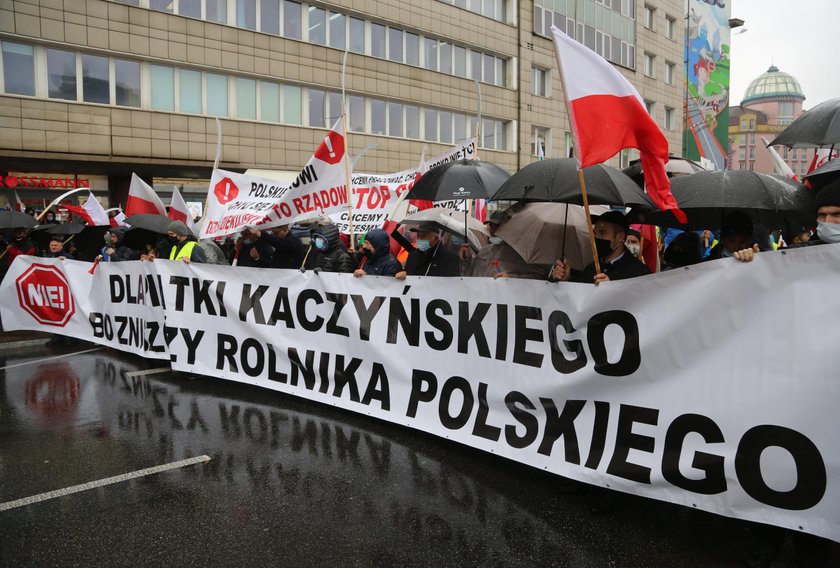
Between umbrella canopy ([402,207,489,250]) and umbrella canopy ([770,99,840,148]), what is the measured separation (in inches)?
119

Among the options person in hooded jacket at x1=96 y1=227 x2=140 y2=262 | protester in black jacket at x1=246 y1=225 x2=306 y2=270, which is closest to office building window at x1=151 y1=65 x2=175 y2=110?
person in hooded jacket at x1=96 y1=227 x2=140 y2=262

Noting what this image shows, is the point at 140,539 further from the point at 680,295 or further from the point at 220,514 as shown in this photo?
the point at 680,295

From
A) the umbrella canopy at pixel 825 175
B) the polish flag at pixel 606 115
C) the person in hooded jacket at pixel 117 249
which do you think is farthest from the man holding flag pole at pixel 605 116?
the person in hooded jacket at pixel 117 249

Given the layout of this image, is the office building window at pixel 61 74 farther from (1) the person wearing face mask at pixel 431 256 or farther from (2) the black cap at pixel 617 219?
(2) the black cap at pixel 617 219

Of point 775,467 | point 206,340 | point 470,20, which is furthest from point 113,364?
point 470,20

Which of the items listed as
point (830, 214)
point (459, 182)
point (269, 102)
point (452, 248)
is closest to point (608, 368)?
point (830, 214)

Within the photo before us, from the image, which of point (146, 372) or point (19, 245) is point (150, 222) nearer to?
point (146, 372)

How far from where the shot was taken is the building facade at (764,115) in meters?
121

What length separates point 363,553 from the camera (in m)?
3.36

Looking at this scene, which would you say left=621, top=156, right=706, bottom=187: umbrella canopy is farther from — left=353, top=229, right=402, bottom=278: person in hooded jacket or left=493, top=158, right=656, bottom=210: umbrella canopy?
left=353, top=229, right=402, bottom=278: person in hooded jacket

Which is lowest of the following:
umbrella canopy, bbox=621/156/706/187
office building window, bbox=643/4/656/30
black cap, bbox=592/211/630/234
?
black cap, bbox=592/211/630/234

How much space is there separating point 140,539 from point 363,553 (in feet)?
4.25

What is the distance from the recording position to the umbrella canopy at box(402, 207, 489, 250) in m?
6.16

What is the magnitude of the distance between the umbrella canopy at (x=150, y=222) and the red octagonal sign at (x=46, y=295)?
1.56 m
